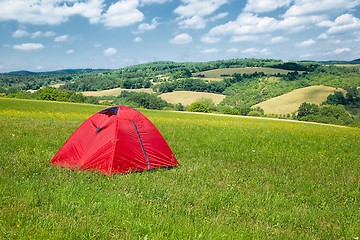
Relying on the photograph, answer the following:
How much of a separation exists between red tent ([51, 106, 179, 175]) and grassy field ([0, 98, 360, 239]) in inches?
18.4

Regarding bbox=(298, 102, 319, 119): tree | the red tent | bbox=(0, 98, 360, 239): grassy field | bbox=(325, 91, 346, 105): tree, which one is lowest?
bbox=(298, 102, 319, 119): tree

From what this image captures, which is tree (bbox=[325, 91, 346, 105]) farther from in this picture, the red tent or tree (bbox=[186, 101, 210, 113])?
the red tent

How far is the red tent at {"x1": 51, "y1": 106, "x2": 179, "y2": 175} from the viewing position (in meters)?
9.38

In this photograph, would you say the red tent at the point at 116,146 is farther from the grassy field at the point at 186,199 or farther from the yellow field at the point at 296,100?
the yellow field at the point at 296,100

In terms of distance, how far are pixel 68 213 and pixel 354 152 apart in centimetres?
1351

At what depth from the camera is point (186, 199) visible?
23.7 feet

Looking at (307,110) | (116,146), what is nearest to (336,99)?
(307,110)

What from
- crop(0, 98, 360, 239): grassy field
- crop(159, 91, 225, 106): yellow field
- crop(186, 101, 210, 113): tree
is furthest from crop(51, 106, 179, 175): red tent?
crop(159, 91, 225, 106): yellow field

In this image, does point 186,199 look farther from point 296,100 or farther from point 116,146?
point 296,100

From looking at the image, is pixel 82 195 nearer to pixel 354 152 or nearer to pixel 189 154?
pixel 189 154

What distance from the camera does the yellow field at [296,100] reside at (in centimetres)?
10806

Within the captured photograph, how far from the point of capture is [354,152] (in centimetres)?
1473

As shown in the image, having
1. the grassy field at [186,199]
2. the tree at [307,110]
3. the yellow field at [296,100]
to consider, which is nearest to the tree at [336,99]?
the yellow field at [296,100]

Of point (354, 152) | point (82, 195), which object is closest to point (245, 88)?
point (354, 152)
